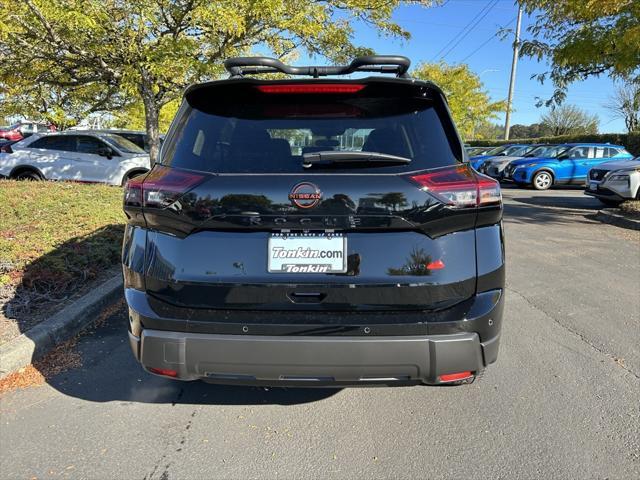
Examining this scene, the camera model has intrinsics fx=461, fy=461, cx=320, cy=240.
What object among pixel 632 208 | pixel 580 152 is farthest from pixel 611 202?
pixel 580 152

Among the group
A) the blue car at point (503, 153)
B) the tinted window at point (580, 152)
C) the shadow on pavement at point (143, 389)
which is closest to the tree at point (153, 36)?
the shadow on pavement at point (143, 389)

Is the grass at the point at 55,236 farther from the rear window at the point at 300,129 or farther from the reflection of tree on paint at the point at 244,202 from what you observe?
the reflection of tree on paint at the point at 244,202

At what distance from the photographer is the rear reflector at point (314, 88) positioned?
2.37m

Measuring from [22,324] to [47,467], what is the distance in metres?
1.77

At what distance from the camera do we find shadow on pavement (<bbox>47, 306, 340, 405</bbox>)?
2.98m

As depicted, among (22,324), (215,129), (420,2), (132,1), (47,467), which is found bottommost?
(47,467)

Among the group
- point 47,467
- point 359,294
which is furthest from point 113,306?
point 359,294

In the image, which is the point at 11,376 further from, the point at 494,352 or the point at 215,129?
the point at 494,352

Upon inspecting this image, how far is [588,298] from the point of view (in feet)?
16.1

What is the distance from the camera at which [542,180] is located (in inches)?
673

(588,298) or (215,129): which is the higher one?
(215,129)

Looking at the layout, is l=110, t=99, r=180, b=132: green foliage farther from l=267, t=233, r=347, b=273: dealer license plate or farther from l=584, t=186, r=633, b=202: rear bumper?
l=267, t=233, r=347, b=273: dealer license plate

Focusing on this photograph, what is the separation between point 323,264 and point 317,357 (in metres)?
0.45

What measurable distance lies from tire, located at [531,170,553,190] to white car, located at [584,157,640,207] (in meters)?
5.07
